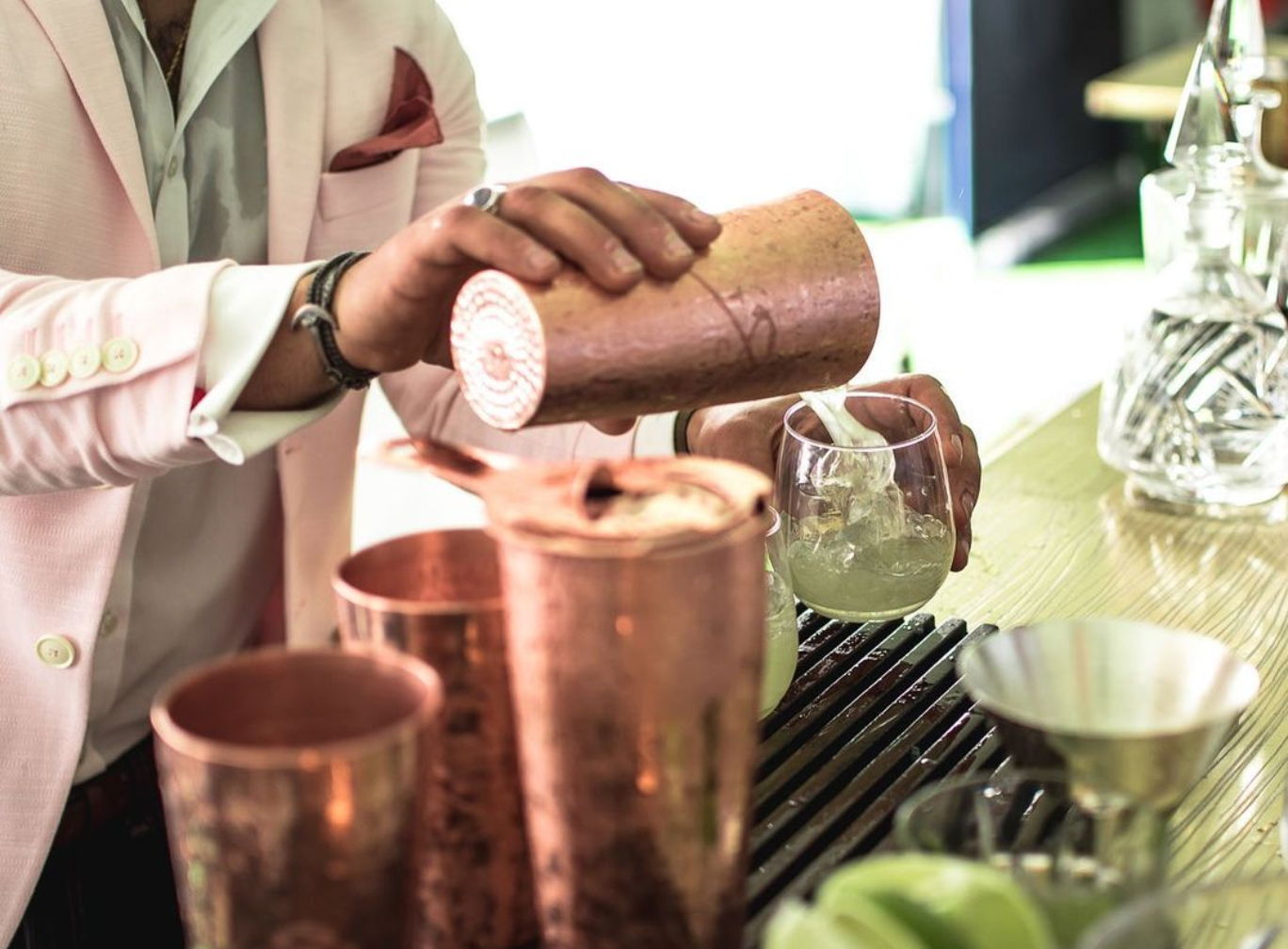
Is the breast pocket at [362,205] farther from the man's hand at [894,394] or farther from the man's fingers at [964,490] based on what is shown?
the man's fingers at [964,490]

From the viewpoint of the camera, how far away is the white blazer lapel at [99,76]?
4.63 ft

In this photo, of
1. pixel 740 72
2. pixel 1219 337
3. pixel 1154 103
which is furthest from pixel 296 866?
pixel 740 72

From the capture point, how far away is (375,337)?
111cm

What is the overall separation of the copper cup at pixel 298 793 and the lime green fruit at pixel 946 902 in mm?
186

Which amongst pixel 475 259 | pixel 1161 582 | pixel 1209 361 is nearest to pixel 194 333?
pixel 475 259

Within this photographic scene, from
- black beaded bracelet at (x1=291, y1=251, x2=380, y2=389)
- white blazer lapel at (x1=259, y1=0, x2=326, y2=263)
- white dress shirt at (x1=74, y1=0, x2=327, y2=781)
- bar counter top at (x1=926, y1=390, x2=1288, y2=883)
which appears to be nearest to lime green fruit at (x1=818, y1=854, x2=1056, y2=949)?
bar counter top at (x1=926, y1=390, x2=1288, y2=883)

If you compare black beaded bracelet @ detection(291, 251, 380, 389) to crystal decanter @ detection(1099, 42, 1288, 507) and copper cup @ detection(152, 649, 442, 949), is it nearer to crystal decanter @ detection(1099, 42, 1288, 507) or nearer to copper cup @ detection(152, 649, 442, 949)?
copper cup @ detection(152, 649, 442, 949)

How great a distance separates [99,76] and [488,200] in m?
0.60

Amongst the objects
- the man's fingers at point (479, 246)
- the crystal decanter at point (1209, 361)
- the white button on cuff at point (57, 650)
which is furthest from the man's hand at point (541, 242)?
the crystal decanter at point (1209, 361)

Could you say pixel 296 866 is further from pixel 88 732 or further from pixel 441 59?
pixel 441 59

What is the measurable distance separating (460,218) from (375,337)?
163mm

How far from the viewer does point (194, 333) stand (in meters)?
1.11

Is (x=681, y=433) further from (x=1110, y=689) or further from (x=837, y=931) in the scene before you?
(x=837, y=931)

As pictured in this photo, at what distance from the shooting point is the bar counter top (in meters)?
1.04
